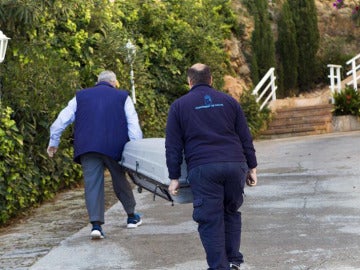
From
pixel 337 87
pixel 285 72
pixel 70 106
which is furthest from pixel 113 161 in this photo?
pixel 285 72

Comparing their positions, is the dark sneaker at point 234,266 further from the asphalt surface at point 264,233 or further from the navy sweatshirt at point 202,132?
the navy sweatshirt at point 202,132

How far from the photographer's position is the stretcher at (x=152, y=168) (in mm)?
6695

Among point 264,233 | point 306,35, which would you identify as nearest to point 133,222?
point 264,233

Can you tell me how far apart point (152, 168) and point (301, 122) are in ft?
43.7

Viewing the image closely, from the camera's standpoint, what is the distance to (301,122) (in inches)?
802

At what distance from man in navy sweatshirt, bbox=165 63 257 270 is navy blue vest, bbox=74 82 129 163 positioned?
6.67ft

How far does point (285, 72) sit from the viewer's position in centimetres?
2345

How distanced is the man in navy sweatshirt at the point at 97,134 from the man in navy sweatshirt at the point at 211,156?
2.05 meters

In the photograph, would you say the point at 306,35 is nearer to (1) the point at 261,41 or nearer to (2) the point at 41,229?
(1) the point at 261,41

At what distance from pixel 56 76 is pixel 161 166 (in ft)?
15.3

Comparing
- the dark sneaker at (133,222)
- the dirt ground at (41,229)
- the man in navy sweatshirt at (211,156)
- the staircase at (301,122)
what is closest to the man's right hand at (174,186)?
the man in navy sweatshirt at (211,156)

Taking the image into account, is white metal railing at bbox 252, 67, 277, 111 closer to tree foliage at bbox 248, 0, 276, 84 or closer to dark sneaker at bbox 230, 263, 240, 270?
tree foliage at bbox 248, 0, 276, 84

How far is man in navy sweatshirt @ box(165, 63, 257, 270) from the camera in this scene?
6320mm

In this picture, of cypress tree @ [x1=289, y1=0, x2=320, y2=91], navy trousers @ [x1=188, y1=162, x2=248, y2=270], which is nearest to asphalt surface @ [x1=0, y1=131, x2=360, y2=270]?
navy trousers @ [x1=188, y1=162, x2=248, y2=270]
